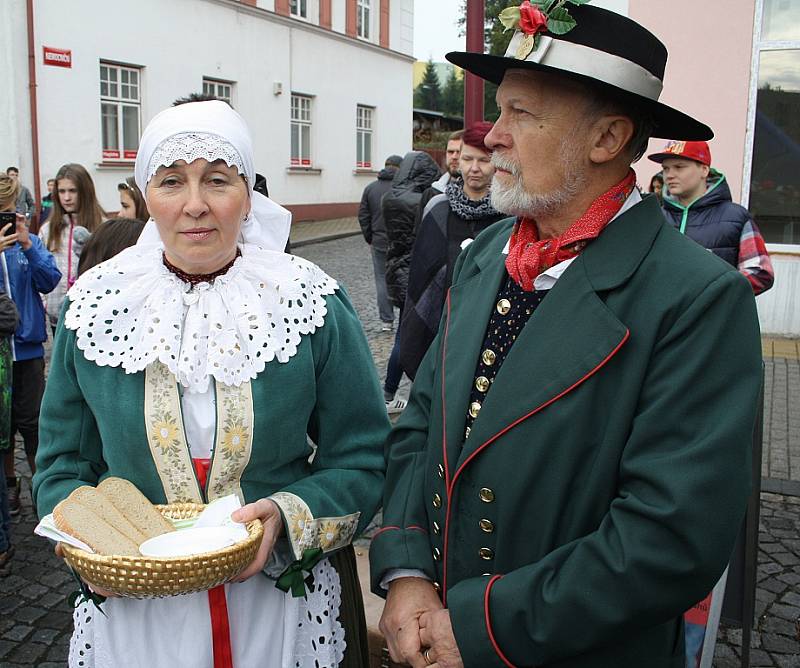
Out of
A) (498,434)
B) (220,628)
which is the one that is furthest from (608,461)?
(220,628)

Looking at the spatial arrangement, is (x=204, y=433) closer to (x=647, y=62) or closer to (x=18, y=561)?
(x=647, y=62)

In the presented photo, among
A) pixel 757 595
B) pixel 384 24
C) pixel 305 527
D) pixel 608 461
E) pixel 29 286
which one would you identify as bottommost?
pixel 757 595

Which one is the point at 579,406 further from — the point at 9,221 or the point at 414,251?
the point at 9,221

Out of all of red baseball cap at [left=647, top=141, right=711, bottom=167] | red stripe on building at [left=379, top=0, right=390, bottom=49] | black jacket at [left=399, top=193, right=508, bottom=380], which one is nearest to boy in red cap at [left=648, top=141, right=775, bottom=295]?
red baseball cap at [left=647, top=141, right=711, bottom=167]

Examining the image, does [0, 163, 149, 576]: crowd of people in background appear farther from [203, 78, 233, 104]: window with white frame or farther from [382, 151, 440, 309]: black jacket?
[203, 78, 233, 104]: window with white frame

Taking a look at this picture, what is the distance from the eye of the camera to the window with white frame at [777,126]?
816 centimetres

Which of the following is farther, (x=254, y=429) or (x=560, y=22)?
(x=254, y=429)

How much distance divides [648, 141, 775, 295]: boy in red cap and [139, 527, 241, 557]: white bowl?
155 inches

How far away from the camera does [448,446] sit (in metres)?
1.79

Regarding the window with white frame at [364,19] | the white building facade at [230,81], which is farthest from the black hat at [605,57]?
the window with white frame at [364,19]

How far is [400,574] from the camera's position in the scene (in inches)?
73.4

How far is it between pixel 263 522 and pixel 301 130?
20.3m

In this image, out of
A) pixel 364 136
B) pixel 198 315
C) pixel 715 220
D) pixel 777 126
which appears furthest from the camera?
pixel 364 136

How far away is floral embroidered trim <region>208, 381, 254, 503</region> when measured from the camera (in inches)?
76.4
